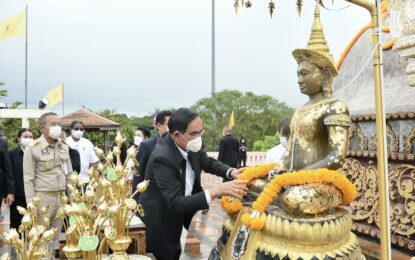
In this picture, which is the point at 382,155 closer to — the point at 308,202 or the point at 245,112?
the point at 308,202

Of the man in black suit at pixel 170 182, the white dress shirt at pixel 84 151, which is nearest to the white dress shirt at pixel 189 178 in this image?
the man in black suit at pixel 170 182

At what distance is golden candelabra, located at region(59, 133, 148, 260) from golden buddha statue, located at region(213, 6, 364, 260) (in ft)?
2.26

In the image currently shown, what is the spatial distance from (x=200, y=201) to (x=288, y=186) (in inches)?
20.5

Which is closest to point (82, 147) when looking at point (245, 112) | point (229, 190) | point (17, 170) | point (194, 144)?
point (17, 170)

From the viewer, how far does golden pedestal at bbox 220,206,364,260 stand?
2375 mm

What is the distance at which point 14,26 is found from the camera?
379 inches

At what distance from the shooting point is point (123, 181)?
239cm

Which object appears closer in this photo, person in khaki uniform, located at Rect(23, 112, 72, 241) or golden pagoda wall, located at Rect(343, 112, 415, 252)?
person in khaki uniform, located at Rect(23, 112, 72, 241)

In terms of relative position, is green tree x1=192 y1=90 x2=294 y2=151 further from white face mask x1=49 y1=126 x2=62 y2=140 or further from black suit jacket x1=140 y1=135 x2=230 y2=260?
black suit jacket x1=140 y1=135 x2=230 y2=260

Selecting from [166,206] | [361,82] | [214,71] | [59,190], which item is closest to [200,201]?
[166,206]

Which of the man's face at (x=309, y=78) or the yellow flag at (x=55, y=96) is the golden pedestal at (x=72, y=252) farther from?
the yellow flag at (x=55, y=96)

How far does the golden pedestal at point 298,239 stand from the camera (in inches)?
93.5

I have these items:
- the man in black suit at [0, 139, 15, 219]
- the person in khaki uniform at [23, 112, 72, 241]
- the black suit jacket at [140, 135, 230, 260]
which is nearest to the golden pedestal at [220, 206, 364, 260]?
the black suit jacket at [140, 135, 230, 260]

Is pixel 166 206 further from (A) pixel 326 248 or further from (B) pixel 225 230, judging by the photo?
(A) pixel 326 248
